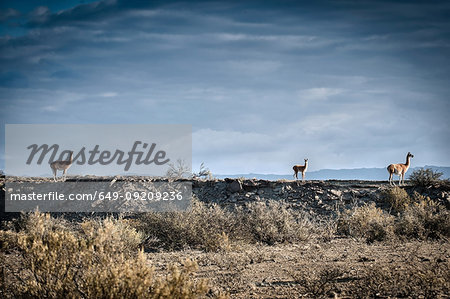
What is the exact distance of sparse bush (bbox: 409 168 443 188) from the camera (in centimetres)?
1898

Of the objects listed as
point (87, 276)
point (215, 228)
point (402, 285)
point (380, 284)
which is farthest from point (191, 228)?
point (87, 276)

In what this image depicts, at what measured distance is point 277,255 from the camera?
9.27m

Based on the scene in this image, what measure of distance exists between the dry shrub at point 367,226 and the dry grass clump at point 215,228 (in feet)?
6.29

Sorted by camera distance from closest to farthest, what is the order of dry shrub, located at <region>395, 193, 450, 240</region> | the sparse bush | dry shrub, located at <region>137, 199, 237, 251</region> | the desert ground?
the desert ground, dry shrub, located at <region>137, 199, 237, 251</region>, dry shrub, located at <region>395, 193, 450, 240</region>, the sparse bush

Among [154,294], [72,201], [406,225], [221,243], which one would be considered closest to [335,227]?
[406,225]

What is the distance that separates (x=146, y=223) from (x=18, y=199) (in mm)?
10385

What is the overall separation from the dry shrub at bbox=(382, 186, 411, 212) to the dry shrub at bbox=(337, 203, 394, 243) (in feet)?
13.2

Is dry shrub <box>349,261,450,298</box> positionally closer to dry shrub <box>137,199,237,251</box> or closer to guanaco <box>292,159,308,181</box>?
dry shrub <box>137,199,237,251</box>

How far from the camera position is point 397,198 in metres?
17.3

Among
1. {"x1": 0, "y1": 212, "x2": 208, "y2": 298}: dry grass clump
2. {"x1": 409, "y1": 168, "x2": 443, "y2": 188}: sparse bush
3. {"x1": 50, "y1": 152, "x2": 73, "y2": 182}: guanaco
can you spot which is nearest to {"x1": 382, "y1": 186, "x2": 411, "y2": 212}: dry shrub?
{"x1": 409, "y1": 168, "x2": 443, "y2": 188}: sparse bush

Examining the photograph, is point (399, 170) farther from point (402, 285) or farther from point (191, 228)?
point (402, 285)

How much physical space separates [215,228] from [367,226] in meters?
5.60

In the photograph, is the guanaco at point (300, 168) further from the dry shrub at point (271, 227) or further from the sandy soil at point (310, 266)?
the sandy soil at point (310, 266)

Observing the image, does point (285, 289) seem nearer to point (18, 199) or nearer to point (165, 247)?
point (165, 247)
